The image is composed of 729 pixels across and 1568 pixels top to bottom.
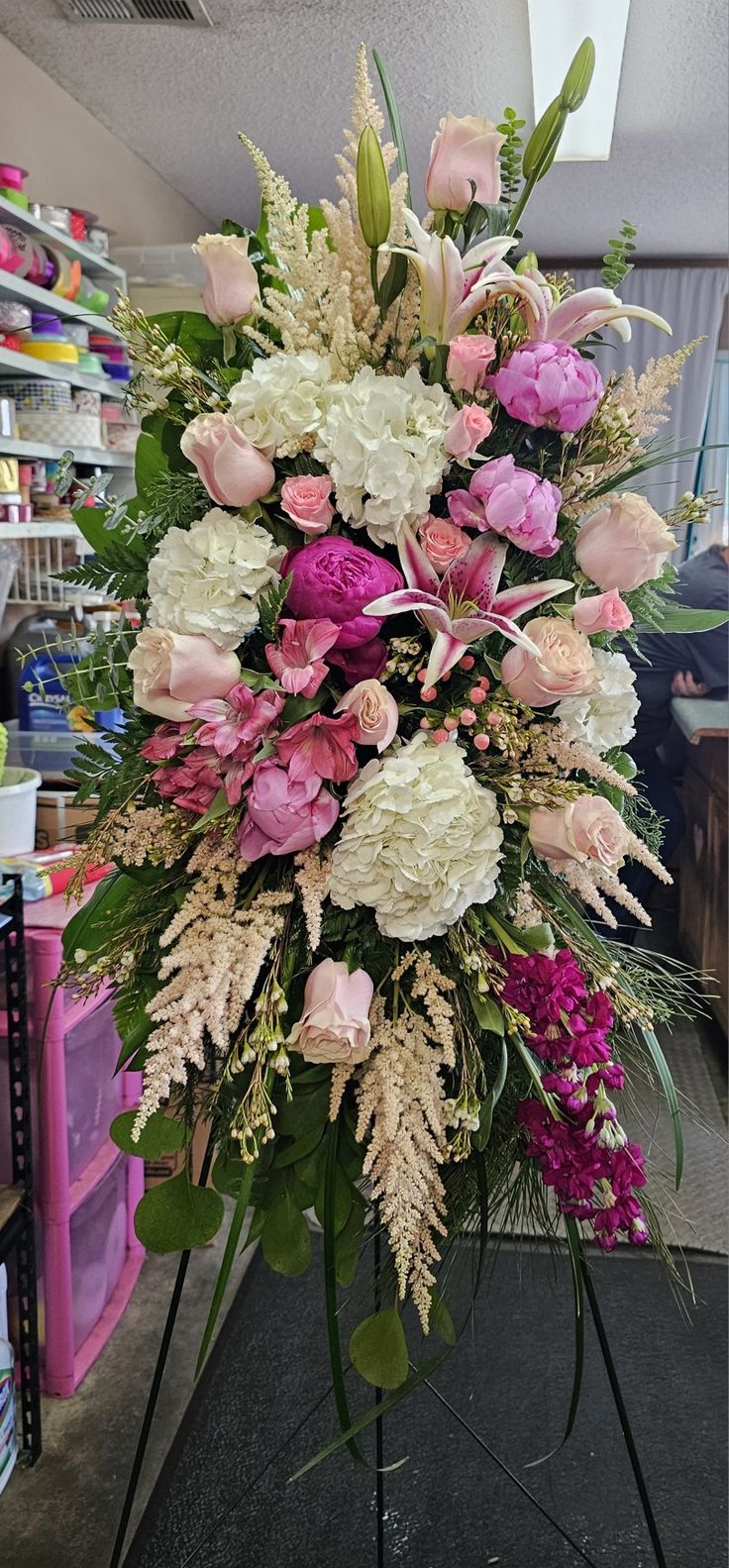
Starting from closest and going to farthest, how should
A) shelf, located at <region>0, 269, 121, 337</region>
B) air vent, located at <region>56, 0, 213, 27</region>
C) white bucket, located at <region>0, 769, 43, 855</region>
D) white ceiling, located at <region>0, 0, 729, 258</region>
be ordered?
white bucket, located at <region>0, 769, 43, 855</region>
shelf, located at <region>0, 269, 121, 337</region>
air vent, located at <region>56, 0, 213, 27</region>
white ceiling, located at <region>0, 0, 729, 258</region>

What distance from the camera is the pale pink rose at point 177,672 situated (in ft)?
2.26

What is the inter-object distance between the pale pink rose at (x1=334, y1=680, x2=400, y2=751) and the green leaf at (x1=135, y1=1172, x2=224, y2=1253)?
1.23 feet

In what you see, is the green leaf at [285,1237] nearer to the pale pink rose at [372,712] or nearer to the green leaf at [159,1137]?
the green leaf at [159,1137]

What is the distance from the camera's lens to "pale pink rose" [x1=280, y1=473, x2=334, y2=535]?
709 mm

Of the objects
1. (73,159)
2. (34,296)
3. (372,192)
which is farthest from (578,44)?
(372,192)

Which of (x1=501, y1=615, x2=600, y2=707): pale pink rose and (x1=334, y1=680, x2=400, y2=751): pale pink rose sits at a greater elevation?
(x1=501, y1=615, x2=600, y2=707): pale pink rose

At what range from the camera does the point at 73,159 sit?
3111 mm

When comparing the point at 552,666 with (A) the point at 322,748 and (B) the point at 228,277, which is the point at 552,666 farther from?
(B) the point at 228,277

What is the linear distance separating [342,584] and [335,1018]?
0.90 ft

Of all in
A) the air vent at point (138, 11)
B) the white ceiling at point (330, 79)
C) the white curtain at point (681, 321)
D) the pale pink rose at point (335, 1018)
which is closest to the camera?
the pale pink rose at point (335, 1018)

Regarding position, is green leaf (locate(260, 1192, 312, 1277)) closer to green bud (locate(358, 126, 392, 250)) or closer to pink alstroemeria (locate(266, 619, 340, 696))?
pink alstroemeria (locate(266, 619, 340, 696))

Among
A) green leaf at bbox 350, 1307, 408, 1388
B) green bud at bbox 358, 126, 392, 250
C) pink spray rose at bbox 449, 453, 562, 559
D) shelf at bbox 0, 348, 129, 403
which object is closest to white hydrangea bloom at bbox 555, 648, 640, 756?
pink spray rose at bbox 449, 453, 562, 559

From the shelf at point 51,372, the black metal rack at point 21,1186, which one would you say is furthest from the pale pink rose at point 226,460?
the shelf at point 51,372

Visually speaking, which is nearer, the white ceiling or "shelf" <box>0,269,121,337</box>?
"shelf" <box>0,269,121,337</box>
